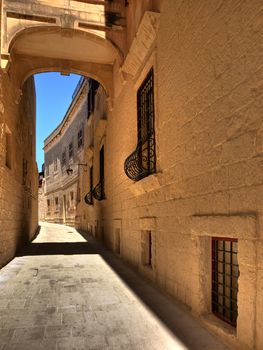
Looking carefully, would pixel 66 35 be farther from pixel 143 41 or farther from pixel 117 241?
pixel 117 241

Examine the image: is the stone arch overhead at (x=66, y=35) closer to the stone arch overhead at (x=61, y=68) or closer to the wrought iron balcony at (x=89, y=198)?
the stone arch overhead at (x=61, y=68)

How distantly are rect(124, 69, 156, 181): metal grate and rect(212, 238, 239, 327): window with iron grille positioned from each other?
240cm

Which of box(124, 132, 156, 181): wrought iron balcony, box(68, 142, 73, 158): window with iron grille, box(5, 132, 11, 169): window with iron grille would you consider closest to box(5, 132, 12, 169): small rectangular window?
box(5, 132, 11, 169): window with iron grille

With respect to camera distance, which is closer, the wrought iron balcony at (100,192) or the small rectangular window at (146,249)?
the small rectangular window at (146,249)

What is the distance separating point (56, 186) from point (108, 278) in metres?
24.6

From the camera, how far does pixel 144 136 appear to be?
22.7 feet

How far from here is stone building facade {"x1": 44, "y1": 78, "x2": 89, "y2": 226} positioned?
2289 centimetres

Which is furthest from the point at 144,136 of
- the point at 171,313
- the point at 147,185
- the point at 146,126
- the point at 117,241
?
the point at 117,241

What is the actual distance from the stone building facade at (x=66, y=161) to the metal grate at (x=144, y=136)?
12.3m

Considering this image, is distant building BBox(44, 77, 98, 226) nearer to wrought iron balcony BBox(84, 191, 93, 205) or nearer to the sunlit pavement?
wrought iron balcony BBox(84, 191, 93, 205)

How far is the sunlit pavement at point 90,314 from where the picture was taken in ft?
11.6

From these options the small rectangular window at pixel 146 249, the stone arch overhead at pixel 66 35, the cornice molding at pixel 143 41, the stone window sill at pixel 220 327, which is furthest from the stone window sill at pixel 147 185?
the stone arch overhead at pixel 66 35

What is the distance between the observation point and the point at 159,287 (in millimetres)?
5785

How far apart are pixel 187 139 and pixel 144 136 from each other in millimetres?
2403
